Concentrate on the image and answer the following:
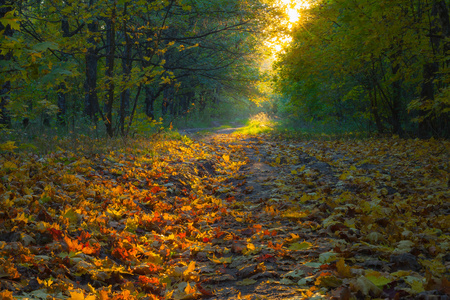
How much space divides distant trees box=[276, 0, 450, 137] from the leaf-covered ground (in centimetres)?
288

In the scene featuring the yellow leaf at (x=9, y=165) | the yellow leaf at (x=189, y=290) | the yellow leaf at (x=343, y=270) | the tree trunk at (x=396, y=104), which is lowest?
the yellow leaf at (x=189, y=290)

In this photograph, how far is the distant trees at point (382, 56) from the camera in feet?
22.4

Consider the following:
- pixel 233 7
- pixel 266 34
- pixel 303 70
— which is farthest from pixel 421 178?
pixel 303 70

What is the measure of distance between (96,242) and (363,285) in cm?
219

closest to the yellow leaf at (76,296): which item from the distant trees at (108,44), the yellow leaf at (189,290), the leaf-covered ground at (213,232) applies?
the leaf-covered ground at (213,232)

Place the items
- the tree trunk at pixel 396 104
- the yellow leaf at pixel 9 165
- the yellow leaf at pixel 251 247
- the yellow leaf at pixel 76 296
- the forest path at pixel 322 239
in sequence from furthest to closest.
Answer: the tree trunk at pixel 396 104
the yellow leaf at pixel 9 165
the yellow leaf at pixel 251 247
the forest path at pixel 322 239
the yellow leaf at pixel 76 296

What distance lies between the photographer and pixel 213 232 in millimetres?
3725

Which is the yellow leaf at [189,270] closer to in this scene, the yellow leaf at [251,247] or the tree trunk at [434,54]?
the yellow leaf at [251,247]

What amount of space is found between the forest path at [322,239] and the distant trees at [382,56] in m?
2.58

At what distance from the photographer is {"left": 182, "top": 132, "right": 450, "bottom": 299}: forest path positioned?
6.82 ft

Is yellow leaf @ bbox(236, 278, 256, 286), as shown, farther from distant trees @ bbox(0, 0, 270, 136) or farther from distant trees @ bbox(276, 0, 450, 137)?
distant trees @ bbox(276, 0, 450, 137)

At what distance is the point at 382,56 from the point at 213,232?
33.3 ft

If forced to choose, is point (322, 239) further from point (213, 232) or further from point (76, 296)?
point (76, 296)

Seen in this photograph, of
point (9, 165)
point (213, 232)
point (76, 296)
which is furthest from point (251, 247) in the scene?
point (9, 165)
